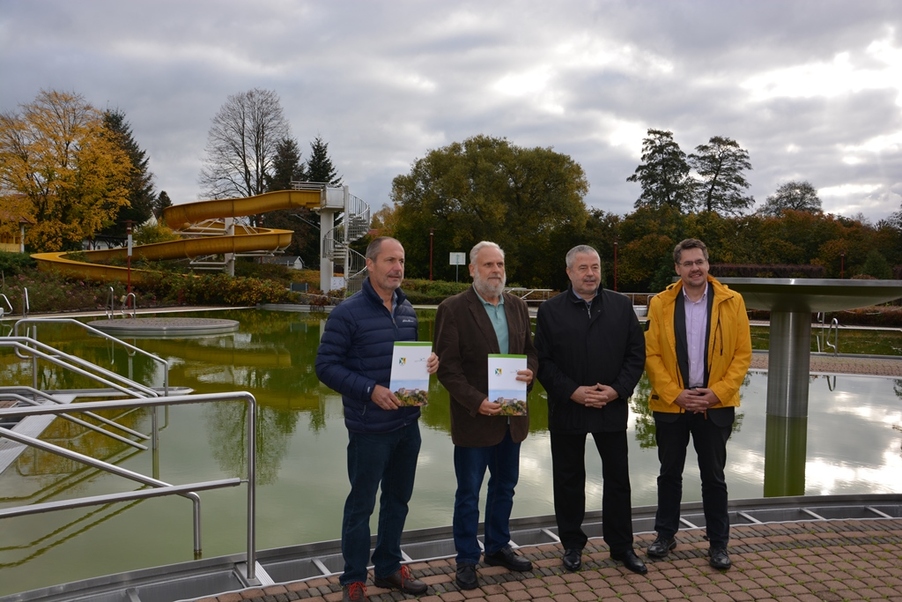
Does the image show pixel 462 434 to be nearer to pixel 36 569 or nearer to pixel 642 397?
pixel 36 569

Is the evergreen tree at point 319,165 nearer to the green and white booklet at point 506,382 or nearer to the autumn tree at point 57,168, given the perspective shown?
the autumn tree at point 57,168

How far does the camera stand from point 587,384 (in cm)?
387

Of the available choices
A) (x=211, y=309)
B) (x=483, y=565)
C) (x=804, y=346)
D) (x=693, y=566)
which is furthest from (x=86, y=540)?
(x=211, y=309)

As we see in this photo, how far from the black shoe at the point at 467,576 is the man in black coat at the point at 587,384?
0.56m

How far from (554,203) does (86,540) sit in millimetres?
39679

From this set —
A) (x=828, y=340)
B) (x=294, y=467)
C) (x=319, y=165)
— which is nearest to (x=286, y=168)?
(x=319, y=165)

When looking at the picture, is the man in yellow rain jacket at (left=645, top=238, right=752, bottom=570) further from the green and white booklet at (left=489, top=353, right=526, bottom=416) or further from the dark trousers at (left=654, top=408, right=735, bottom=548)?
the green and white booklet at (left=489, top=353, right=526, bottom=416)

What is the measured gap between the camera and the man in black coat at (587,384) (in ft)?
12.6

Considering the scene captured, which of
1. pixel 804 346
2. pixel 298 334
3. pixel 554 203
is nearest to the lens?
pixel 804 346

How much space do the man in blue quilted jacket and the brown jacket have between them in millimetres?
215

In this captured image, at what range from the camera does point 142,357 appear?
1252cm

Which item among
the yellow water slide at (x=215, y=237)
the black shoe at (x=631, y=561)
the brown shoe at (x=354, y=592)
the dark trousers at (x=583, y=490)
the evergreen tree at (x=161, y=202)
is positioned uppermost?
the evergreen tree at (x=161, y=202)

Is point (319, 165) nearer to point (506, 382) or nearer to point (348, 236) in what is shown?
point (348, 236)

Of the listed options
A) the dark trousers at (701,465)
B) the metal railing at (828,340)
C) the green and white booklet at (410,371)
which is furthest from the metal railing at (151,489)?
the metal railing at (828,340)
